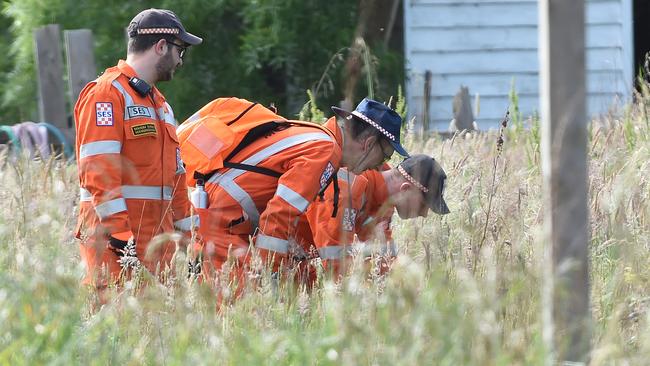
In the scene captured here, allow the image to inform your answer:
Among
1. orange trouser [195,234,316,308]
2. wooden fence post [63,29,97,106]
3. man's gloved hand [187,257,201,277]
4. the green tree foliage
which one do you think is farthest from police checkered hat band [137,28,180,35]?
the green tree foliage

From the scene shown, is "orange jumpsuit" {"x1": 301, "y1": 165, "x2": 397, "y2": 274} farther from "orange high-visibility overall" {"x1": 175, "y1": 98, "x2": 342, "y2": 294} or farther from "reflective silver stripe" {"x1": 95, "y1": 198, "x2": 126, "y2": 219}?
"reflective silver stripe" {"x1": 95, "y1": 198, "x2": 126, "y2": 219}

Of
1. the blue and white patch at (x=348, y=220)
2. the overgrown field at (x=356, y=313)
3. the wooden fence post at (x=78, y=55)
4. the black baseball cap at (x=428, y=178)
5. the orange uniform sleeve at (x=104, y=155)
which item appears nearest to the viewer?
the overgrown field at (x=356, y=313)

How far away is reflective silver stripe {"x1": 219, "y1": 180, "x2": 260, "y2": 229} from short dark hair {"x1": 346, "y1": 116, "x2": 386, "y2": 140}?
53cm

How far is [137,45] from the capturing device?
496cm

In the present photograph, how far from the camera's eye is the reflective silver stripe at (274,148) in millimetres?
4875

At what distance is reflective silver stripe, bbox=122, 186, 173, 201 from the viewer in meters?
4.79

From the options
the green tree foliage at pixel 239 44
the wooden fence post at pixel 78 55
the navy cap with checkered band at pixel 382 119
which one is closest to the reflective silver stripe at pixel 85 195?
the navy cap with checkered band at pixel 382 119

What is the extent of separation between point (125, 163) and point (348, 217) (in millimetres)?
931

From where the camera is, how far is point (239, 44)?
13422 mm

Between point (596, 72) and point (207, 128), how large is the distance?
8.54 meters

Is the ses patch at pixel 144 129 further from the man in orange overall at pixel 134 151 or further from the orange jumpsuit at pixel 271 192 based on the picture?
the orange jumpsuit at pixel 271 192

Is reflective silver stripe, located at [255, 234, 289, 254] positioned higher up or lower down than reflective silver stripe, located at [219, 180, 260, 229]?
lower down

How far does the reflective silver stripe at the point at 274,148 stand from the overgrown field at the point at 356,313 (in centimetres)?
59

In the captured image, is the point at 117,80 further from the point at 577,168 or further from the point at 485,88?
the point at 485,88
